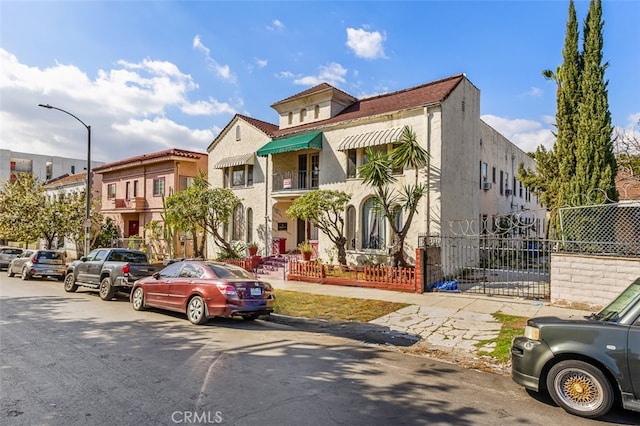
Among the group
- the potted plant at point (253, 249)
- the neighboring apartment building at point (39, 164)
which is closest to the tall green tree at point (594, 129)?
the potted plant at point (253, 249)

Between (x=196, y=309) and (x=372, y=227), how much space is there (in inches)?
411

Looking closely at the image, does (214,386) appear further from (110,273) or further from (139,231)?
(139,231)

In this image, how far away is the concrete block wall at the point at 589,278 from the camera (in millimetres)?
9969

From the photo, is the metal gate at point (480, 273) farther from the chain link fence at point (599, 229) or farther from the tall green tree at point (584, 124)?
the tall green tree at point (584, 124)

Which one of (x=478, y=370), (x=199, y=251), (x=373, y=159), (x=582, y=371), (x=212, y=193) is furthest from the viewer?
(x=199, y=251)

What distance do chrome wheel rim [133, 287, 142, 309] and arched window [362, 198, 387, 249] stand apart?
10.2 metres

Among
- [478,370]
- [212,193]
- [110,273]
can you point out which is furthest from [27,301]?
[478,370]

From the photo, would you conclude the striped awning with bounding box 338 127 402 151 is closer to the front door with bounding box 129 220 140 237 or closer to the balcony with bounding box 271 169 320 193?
the balcony with bounding box 271 169 320 193

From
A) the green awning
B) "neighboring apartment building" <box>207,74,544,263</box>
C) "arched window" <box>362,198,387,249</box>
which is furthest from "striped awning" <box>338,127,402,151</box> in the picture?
"arched window" <box>362,198,387,249</box>

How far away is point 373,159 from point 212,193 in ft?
30.2

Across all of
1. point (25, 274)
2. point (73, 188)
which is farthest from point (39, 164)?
point (25, 274)

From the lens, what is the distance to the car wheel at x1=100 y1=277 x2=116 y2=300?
41.0 ft

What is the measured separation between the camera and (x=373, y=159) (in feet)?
50.0

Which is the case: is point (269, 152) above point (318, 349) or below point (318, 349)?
above
